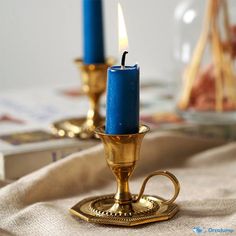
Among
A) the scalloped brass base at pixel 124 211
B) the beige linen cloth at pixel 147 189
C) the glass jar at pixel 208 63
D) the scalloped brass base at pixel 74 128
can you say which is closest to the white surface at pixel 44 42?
the glass jar at pixel 208 63

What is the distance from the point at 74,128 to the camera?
1.23m

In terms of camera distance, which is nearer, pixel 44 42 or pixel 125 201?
pixel 125 201

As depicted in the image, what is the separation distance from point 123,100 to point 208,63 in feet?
1.91

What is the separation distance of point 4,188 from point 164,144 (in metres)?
0.31

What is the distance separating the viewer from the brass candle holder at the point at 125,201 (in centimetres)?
82

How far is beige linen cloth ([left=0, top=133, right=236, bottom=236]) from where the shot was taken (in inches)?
32.9

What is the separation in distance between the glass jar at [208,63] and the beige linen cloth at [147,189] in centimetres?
12

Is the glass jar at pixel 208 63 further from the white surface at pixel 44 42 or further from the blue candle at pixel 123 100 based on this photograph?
the white surface at pixel 44 42

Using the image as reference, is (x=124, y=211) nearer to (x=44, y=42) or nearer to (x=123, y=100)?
(x=123, y=100)

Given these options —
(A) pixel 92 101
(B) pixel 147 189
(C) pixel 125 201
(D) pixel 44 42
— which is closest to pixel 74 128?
(A) pixel 92 101

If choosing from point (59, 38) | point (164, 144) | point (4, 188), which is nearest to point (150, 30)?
point (59, 38)

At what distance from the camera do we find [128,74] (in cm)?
80

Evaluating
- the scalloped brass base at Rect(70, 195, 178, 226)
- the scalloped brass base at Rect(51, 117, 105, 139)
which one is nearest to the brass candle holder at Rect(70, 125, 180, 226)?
the scalloped brass base at Rect(70, 195, 178, 226)

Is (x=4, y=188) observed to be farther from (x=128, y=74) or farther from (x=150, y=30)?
(x=150, y=30)
